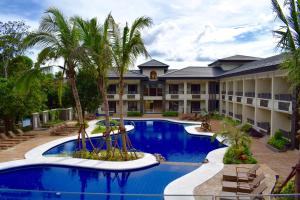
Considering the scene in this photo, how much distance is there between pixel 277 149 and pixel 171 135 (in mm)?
11407

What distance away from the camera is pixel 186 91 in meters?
44.2

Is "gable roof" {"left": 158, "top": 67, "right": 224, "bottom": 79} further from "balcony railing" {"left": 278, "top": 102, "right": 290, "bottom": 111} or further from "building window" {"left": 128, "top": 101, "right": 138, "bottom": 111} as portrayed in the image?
"balcony railing" {"left": 278, "top": 102, "right": 290, "bottom": 111}

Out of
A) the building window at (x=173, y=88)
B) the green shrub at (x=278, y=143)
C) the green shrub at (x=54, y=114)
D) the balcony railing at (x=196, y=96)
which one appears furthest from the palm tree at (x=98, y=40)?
the building window at (x=173, y=88)

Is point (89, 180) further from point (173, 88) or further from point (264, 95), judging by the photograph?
point (173, 88)

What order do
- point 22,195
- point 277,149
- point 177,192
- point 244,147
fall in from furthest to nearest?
point 277,149, point 244,147, point 177,192, point 22,195

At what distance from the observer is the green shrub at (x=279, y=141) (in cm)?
1907

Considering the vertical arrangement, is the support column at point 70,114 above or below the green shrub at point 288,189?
above

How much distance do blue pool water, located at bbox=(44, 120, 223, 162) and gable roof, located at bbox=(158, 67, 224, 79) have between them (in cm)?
1131

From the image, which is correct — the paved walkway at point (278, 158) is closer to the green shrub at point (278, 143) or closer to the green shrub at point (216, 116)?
the green shrub at point (278, 143)

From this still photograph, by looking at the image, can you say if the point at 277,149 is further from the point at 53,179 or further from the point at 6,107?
the point at 6,107

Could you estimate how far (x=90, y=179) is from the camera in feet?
47.3

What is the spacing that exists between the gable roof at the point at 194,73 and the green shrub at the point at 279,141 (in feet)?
72.7

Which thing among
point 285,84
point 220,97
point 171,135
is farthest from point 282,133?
point 220,97

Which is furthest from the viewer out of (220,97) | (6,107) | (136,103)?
(136,103)
